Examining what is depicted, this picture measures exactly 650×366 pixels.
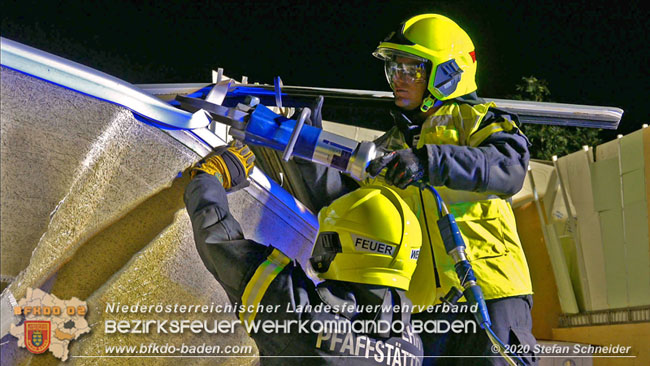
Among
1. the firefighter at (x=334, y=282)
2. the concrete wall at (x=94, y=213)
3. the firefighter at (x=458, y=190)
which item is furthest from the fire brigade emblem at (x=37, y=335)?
the firefighter at (x=458, y=190)

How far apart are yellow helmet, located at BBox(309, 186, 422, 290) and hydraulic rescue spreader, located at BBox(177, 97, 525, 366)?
0.12 meters

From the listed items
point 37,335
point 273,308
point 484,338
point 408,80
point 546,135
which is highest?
point 408,80

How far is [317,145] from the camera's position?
2277 mm

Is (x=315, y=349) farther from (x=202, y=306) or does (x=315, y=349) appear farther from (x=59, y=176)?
(x=59, y=176)

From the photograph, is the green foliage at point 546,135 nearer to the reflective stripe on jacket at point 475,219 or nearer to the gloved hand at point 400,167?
the reflective stripe on jacket at point 475,219

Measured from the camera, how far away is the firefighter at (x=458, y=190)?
2688 mm

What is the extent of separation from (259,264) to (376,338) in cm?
42

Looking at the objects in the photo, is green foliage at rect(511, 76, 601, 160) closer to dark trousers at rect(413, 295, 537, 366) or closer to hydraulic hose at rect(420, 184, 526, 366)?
dark trousers at rect(413, 295, 537, 366)

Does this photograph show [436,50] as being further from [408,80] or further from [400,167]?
[400,167]

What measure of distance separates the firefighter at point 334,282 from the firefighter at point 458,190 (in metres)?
0.41

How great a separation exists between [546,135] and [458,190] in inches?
263

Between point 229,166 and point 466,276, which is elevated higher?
point 229,166

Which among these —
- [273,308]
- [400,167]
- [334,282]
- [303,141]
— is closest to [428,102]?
[400,167]

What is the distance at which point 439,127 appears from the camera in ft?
9.24
